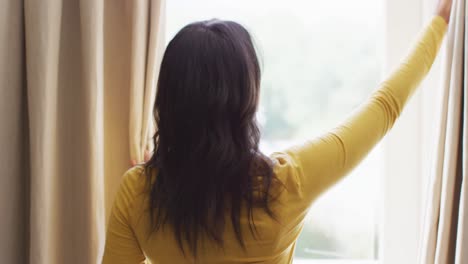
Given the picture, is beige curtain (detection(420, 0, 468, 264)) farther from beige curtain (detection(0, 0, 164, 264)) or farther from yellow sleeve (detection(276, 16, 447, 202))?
beige curtain (detection(0, 0, 164, 264))

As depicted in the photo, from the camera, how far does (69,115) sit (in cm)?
115

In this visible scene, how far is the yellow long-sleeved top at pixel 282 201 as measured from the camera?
0.88 m

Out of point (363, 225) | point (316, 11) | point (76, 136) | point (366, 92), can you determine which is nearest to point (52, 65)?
point (76, 136)

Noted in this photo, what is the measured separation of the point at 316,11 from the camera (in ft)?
5.02

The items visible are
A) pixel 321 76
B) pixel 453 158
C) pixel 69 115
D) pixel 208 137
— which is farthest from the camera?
pixel 321 76

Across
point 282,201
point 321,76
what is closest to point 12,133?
point 282,201

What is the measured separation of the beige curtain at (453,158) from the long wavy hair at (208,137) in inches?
17.4

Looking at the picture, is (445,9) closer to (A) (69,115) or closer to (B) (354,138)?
(B) (354,138)

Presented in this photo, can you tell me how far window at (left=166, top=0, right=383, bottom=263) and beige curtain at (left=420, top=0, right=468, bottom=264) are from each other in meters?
0.45

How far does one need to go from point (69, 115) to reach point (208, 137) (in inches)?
17.6

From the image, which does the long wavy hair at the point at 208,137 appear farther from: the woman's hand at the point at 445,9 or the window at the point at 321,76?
the window at the point at 321,76

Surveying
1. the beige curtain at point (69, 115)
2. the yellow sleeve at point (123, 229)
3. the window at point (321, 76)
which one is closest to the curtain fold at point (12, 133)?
the beige curtain at point (69, 115)

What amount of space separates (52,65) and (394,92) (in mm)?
764

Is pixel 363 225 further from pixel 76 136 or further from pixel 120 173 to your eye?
pixel 76 136
